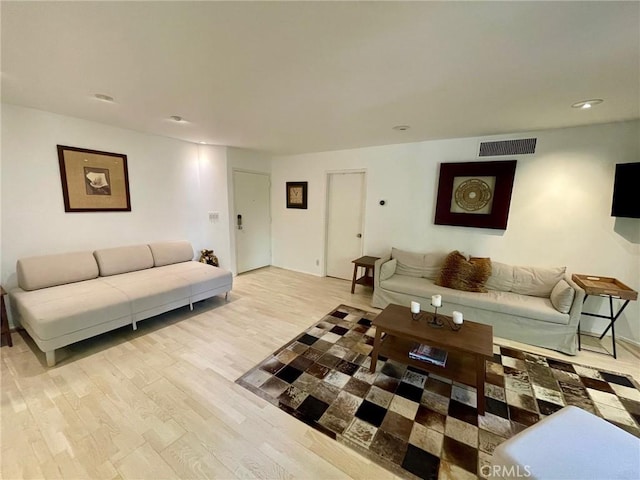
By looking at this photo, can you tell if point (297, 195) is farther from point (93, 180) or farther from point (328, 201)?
point (93, 180)

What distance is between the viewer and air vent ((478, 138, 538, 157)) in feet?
9.98

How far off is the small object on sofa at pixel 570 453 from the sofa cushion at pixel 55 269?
4.07 metres

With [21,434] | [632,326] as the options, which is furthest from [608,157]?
[21,434]

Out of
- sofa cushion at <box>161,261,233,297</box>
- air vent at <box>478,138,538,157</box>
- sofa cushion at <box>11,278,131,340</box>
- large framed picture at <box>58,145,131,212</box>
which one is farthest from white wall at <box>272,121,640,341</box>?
sofa cushion at <box>11,278,131,340</box>

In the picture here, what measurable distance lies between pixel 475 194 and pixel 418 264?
1.21m

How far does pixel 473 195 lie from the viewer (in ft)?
11.1

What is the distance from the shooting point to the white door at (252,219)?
4715mm

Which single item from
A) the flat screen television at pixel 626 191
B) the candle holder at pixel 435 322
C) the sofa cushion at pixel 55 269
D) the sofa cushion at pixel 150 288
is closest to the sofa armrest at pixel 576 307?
the flat screen television at pixel 626 191

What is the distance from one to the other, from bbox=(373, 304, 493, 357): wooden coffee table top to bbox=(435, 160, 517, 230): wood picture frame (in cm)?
171

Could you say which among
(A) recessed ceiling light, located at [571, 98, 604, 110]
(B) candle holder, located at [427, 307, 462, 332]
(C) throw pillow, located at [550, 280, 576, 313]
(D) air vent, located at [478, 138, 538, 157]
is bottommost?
(B) candle holder, located at [427, 307, 462, 332]

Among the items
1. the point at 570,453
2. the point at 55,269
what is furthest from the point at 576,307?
the point at 55,269

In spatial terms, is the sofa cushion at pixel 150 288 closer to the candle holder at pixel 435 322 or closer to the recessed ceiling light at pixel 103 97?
the recessed ceiling light at pixel 103 97

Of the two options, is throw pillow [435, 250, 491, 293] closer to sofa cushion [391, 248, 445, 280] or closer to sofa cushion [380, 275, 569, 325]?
sofa cushion [380, 275, 569, 325]

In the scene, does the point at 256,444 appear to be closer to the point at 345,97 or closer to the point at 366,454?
the point at 366,454
